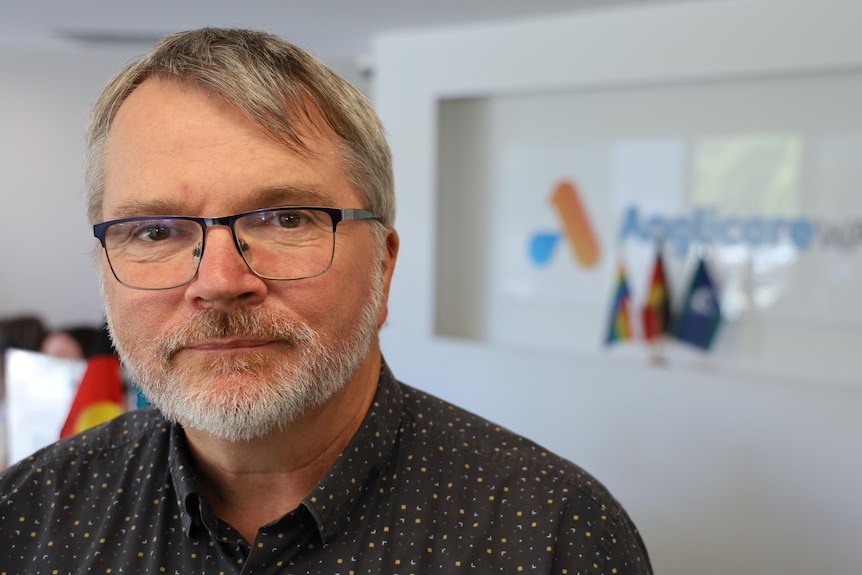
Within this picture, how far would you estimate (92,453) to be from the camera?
1.21 m

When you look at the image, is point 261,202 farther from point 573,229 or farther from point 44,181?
point 44,181

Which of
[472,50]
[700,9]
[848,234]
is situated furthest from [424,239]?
[848,234]

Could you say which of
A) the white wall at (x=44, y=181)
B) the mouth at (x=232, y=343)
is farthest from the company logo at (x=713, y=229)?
the white wall at (x=44, y=181)

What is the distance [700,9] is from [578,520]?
103 inches

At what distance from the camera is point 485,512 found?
108cm

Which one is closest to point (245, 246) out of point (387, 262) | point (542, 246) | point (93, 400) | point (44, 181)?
point (387, 262)

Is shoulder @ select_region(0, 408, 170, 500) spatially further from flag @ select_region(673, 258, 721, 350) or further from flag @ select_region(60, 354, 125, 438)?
flag @ select_region(673, 258, 721, 350)

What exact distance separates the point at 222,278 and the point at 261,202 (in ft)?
0.35

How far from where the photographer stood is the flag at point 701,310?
10.9 ft

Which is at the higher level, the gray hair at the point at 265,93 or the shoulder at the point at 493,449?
the gray hair at the point at 265,93

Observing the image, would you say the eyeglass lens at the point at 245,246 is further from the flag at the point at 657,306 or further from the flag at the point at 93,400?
the flag at the point at 657,306

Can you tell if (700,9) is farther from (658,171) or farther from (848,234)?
(848,234)

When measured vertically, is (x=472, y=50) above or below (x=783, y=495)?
above

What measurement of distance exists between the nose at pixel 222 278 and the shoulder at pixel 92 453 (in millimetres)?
319
